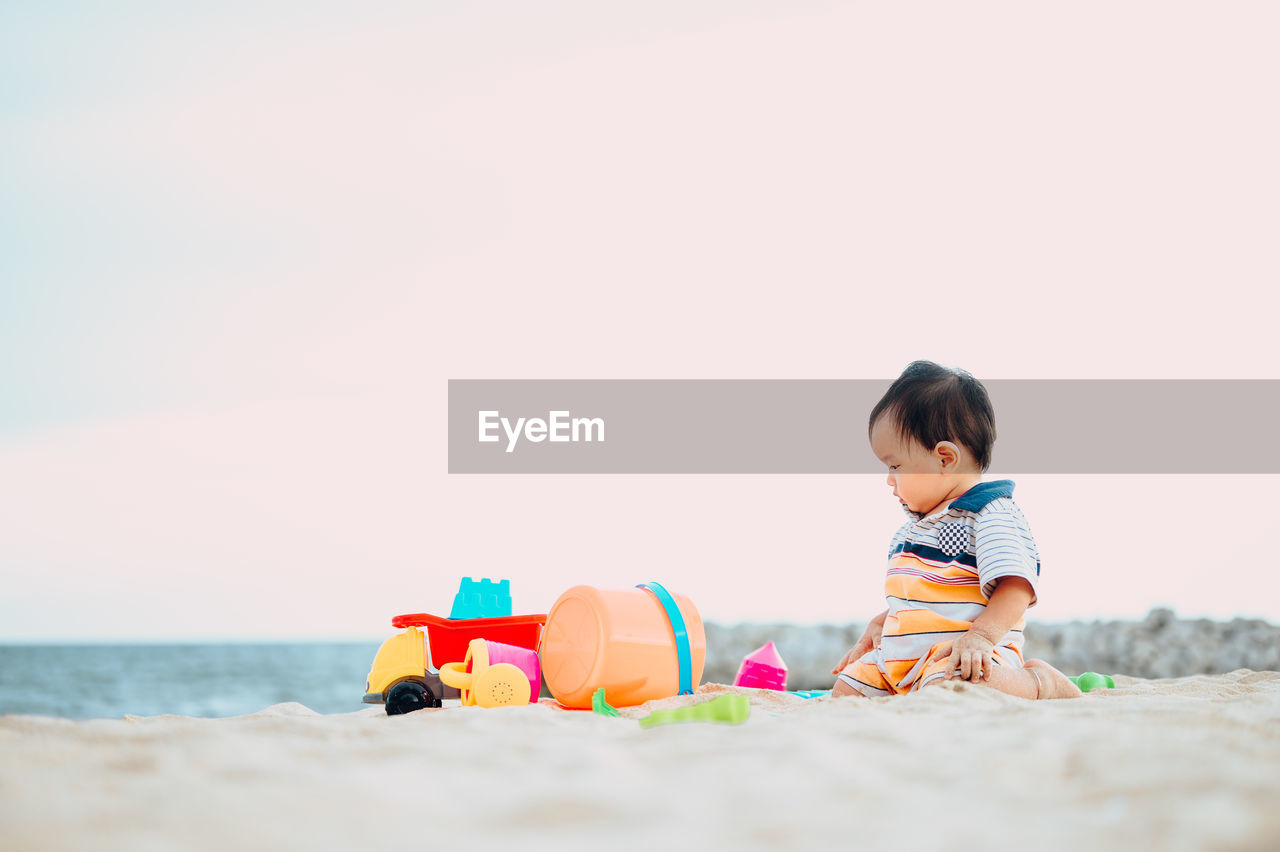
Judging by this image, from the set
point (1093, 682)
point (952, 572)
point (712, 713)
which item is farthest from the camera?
point (1093, 682)

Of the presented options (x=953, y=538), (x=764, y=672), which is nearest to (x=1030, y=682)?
(x=953, y=538)

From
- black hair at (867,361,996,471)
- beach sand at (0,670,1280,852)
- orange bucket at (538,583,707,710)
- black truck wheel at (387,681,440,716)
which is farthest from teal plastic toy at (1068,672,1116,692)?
black truck wheel at (387,681,440,716)

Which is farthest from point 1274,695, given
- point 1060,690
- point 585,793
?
point 585,793

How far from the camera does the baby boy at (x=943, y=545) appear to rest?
2.47m

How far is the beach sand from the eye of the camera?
35.3 inches

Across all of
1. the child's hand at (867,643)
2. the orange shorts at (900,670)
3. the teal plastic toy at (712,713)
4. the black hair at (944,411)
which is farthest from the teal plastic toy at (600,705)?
the black hair at (944,411)

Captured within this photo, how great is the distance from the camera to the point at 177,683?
1716 cm

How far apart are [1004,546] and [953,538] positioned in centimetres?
18

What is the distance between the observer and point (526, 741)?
1.44 meters

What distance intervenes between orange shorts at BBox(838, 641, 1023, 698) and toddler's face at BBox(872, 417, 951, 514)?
0.41m

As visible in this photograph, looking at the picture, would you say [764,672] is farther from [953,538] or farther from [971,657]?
[971,657]

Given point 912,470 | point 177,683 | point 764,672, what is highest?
point 912,470

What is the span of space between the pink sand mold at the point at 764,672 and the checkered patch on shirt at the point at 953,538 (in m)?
1.01

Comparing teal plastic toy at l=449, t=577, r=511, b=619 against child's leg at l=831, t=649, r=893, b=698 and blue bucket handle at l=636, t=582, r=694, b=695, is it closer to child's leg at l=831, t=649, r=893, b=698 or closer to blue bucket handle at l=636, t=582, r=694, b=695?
blue bucket handle at l=636, t=582, r=694, b=695
